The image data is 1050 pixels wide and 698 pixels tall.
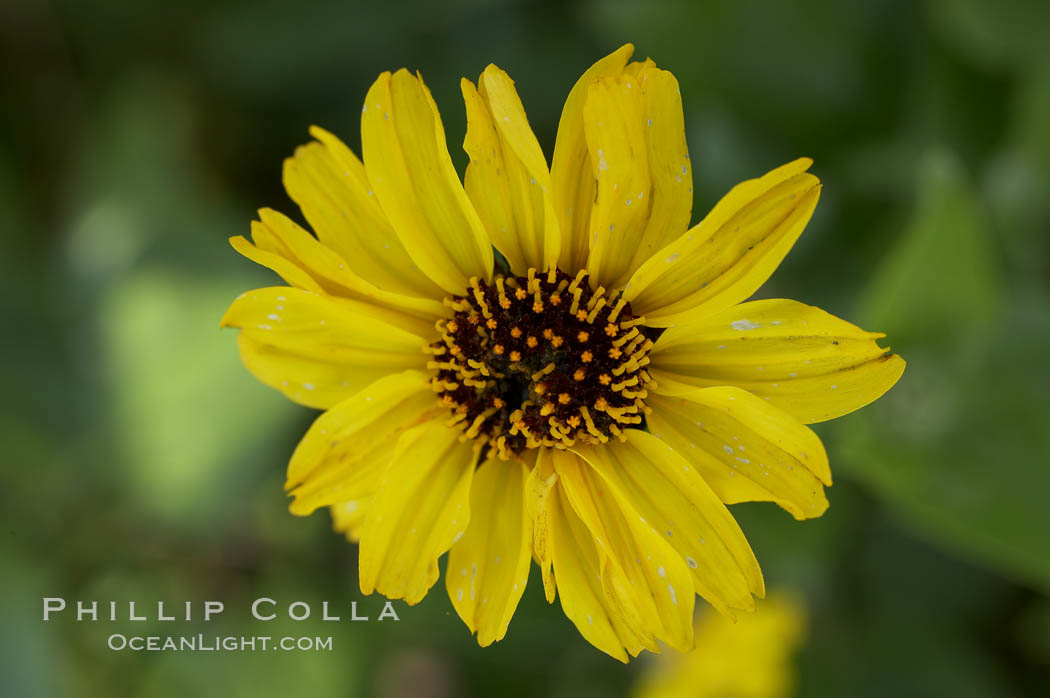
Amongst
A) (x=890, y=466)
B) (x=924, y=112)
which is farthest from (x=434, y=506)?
(x=924, y=112)

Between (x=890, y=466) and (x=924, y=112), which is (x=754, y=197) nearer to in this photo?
(x=890, y=466)

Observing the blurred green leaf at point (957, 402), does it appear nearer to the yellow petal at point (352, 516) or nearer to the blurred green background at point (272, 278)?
the blurred green background at point (272, 278)

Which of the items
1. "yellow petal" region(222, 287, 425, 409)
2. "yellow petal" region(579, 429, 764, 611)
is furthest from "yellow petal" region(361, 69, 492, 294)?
"yellow petal" region(579, 429, 764, 611)

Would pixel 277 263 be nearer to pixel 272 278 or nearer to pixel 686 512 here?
pixel 686 512

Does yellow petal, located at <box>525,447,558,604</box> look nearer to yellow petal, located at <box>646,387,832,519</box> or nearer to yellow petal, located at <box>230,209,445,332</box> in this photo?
yellow petal, located at <box>646,387,832,519</box>

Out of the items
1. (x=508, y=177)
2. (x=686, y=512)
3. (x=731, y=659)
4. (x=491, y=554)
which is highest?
(x=508, y=177)

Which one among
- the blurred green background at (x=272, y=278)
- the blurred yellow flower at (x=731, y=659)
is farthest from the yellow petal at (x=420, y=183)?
the blurred yellow flower at (x=731, y=659)

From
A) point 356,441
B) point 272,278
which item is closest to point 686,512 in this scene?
point 356,441
